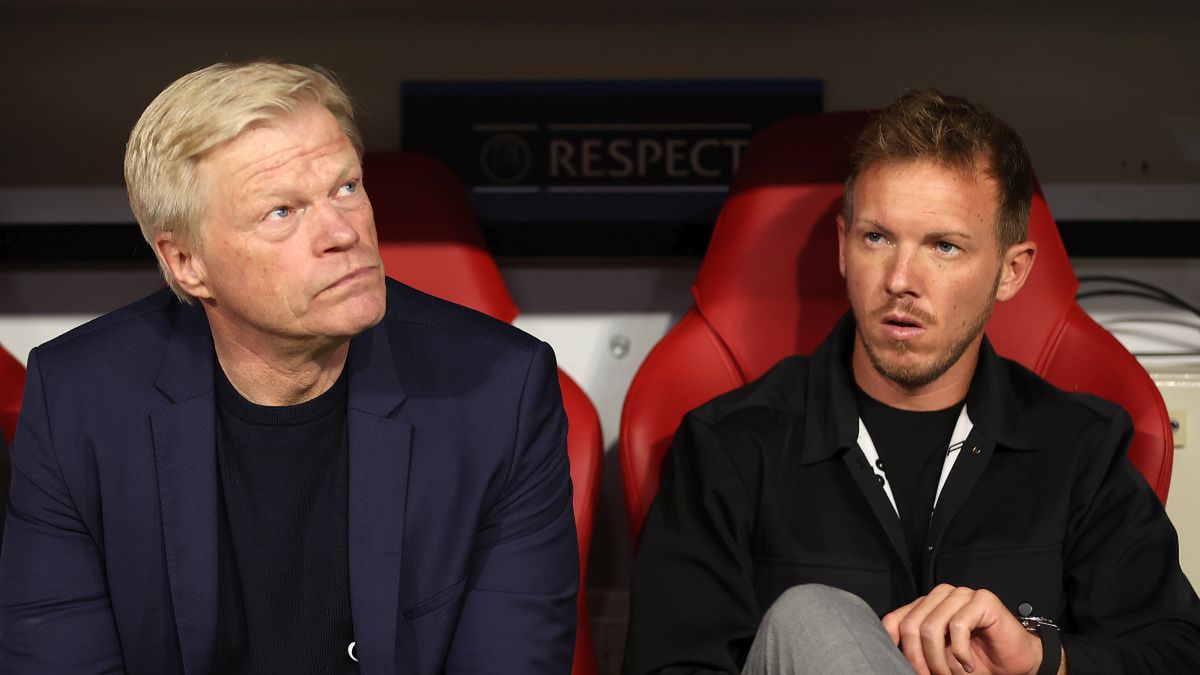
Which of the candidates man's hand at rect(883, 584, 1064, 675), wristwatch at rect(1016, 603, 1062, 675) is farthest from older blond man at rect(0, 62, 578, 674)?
wristwatch at rect(1016, 603, 1062, 675)

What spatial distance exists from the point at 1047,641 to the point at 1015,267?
0.43 metres

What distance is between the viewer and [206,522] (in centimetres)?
127

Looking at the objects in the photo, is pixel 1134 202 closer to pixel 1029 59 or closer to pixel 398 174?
pixel 1029 59

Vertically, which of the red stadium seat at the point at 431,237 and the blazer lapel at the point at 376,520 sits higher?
the red stadium seat at the point at 431,237

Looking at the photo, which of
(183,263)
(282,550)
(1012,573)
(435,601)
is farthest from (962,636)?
(183,263)

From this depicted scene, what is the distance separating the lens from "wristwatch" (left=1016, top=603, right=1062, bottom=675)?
1.29 metres

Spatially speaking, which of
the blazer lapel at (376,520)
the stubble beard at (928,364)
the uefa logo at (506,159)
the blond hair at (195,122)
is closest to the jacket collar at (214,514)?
the blazer lapel at (376,520)

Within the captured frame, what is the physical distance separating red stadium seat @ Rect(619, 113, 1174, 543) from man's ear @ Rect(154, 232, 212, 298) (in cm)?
53

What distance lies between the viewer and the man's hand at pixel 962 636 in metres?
1.22

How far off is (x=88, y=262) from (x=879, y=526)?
50.0 inches

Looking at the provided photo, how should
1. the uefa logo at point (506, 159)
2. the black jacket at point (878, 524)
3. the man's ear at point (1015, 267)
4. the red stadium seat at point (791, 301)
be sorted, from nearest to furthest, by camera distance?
the black jacket at point (878, 524) < the man's ear at point (1015, 267) < the red stadium seat at point (791, 301) < the uefa logo at point (506, 159)

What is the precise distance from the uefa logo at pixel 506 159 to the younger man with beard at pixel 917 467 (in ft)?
2.05

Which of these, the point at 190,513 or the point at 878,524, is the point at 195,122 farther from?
the point at 878,524

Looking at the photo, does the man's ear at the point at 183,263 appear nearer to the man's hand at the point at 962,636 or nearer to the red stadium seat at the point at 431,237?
the red stadium seat at the point at 431,237
